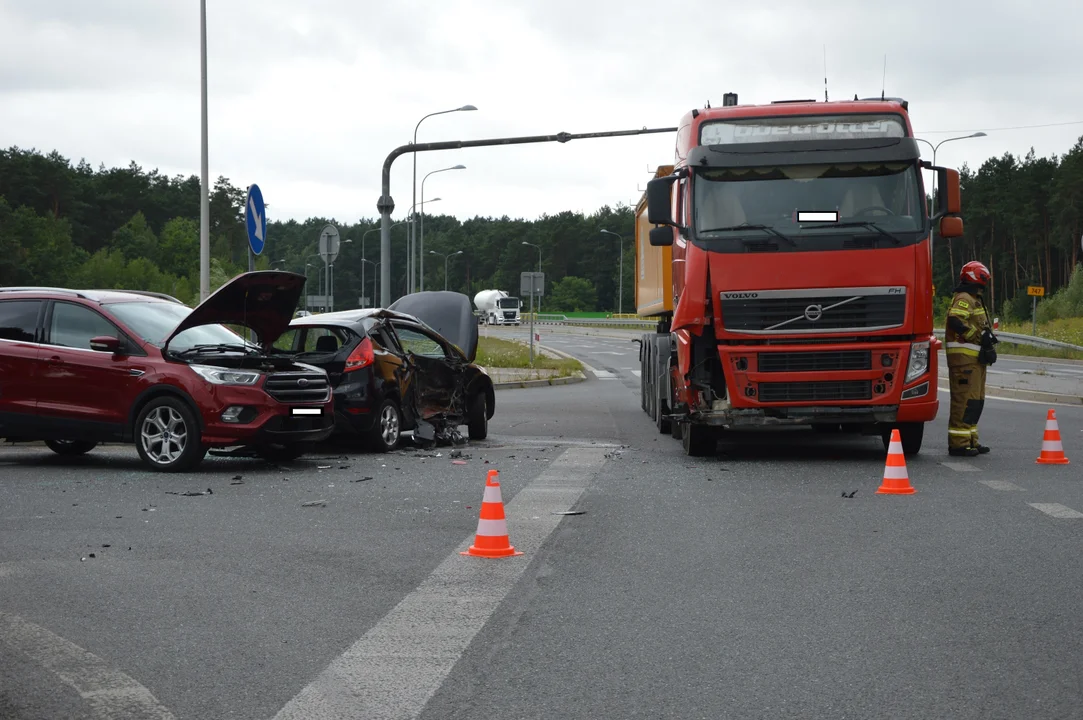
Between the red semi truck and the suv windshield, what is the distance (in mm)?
4602

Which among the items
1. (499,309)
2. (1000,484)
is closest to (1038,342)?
(1000,484)

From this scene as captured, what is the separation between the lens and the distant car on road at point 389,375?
13906 mm

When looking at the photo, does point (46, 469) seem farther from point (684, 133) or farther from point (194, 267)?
point (194, 267)

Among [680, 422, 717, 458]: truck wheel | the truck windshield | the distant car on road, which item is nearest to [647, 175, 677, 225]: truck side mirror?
the truck windshield

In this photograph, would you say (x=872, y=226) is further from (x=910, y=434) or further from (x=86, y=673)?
(x=86, y=673)

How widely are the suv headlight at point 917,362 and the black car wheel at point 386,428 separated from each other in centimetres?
550

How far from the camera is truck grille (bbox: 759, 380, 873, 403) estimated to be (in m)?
12.9

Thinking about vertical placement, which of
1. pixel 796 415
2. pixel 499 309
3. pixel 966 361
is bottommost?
pixel 796 415

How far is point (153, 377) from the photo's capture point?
40.1 ft

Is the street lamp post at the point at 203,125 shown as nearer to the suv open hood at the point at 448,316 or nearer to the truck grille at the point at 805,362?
the suv open hood at the point at 448,316

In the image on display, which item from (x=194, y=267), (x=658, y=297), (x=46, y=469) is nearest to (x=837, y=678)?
(x=46, y=469)

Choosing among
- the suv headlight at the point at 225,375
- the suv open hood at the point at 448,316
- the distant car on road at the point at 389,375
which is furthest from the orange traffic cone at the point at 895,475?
the suv open hood at the point at 448,316

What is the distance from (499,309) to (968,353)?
104122 millimetres

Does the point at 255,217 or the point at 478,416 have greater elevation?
the point at 255,217
